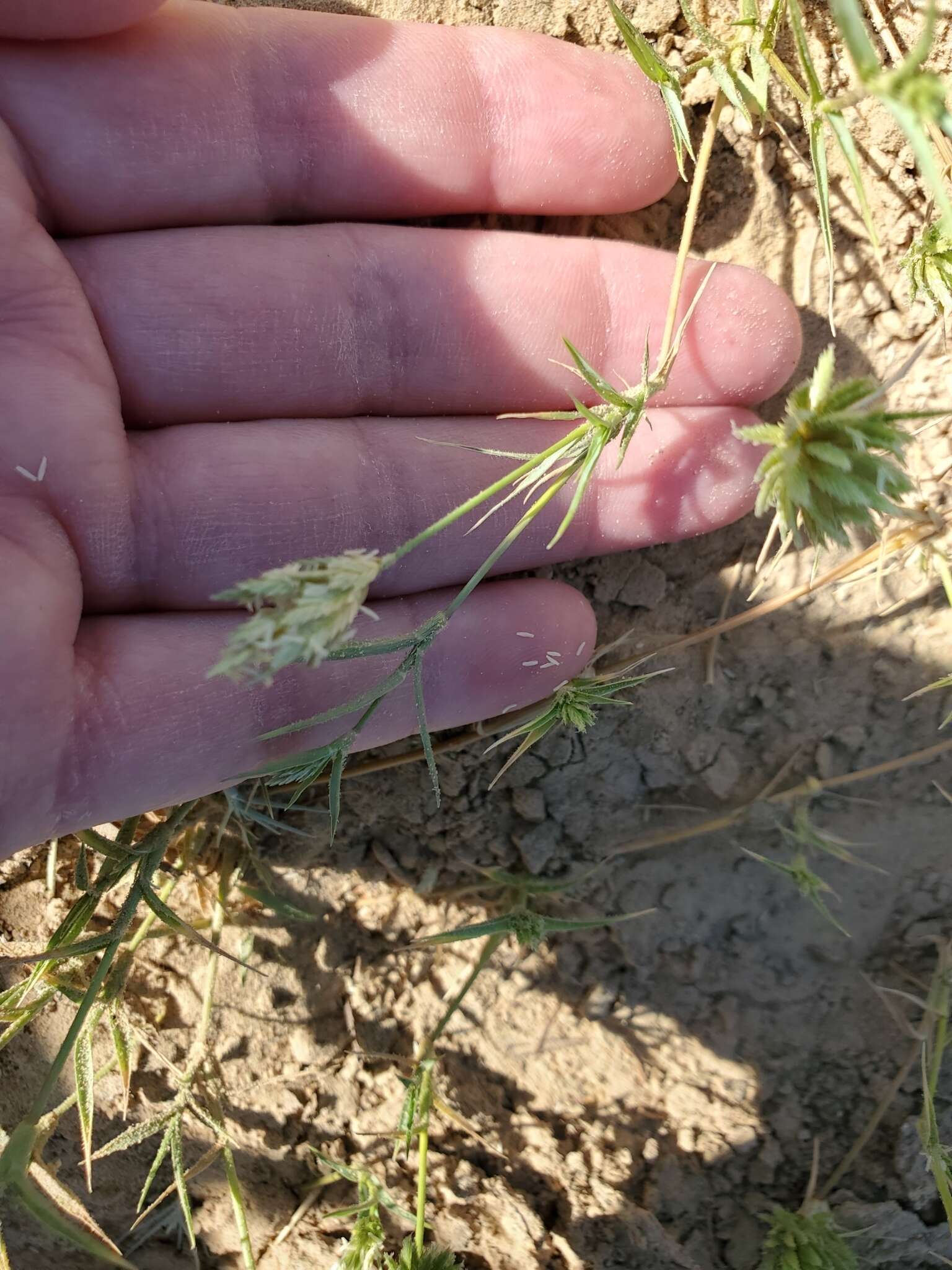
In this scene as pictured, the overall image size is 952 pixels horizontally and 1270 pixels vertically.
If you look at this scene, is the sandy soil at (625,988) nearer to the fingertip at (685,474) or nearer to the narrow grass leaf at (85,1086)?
the fingertip at (685,474)

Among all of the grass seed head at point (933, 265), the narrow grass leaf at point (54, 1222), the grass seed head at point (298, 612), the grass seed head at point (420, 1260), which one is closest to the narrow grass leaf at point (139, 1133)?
the narrow grass leaf at point (54, 1222)

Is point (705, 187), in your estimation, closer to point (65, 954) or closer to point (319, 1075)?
point (65, 954)

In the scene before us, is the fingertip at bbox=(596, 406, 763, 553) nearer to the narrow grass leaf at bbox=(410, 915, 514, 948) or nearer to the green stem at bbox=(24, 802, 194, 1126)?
the narrow grass leaf at bbox=(410, 915, 514, 948)

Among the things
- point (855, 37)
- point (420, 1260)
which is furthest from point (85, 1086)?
point (855, 37)

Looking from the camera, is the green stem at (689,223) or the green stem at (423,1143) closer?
the green stem at (689,223)

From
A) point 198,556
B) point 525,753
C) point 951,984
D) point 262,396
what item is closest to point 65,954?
point 198,556

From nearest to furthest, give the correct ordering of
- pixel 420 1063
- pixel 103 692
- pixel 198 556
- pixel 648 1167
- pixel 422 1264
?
pixel 103 692, pixel 198 556, pixel 422 1264, pixel 420 1063, pixel 648 1167
